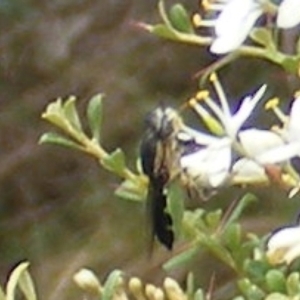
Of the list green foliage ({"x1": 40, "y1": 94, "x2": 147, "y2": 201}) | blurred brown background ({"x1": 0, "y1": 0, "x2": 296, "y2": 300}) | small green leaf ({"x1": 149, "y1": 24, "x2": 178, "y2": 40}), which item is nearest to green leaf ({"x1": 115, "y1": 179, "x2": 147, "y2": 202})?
green foliage ({"x1": 40, "y1": 94, "x2": 147, "y2": 201})

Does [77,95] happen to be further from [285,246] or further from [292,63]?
[285,246]

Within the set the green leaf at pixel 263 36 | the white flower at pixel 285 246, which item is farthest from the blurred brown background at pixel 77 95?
the white flower at pixel 285 246

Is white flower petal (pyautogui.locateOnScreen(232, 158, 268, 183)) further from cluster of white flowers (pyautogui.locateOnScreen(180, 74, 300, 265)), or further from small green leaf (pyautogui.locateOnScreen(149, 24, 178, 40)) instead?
small green leaf (pyautogui.locateOnScreen(149, 24, 178, 40))

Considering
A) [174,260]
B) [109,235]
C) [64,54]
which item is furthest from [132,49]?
[174,260]

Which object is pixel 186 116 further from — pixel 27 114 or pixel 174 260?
pixel 174 260

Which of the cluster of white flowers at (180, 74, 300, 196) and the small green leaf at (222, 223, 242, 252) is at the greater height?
the cluster of white flowers at (180, 74, 300, 196)

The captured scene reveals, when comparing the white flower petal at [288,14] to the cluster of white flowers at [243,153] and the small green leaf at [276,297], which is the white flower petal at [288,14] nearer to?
the cluster of white flowers at [243,153]
